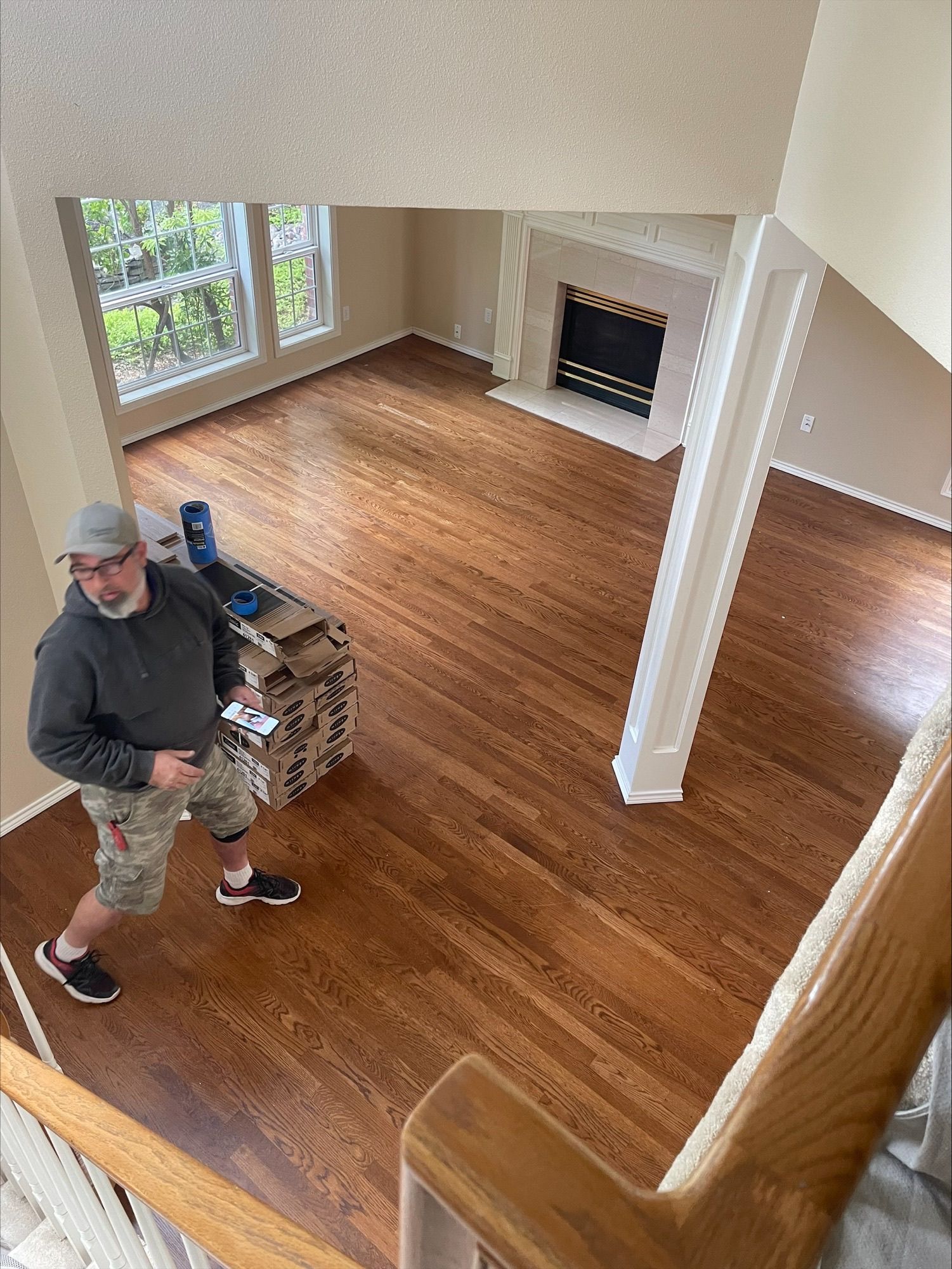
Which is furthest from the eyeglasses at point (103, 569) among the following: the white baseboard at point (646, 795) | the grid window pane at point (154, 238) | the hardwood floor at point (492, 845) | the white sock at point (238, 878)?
the grid window pane at point (154, 238)

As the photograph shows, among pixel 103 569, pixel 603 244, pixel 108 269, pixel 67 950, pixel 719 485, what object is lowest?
pixel 67 950

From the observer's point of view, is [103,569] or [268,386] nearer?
[103,569]

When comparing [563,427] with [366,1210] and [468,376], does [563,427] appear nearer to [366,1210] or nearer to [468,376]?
[468,376]

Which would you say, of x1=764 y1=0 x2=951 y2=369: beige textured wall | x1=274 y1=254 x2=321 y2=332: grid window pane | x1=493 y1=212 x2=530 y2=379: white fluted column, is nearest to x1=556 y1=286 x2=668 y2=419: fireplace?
x1=493 y1=212 x2=530 y2=379: white fluted column

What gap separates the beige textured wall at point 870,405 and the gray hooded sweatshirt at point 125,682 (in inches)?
189

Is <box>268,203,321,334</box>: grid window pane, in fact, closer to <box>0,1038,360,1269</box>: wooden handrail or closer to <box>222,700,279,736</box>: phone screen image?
<box>222,700,279,736</box>: phone screen image

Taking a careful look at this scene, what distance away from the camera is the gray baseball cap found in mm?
1733

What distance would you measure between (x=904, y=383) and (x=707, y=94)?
4.16 metres

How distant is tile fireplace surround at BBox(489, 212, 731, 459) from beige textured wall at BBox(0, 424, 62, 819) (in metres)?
4.71

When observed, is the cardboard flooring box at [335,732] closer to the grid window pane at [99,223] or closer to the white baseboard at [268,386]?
the white baseboard at [268,386]

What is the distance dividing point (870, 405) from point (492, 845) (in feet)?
14.0

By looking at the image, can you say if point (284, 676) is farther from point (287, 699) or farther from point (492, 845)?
point (492, 845)

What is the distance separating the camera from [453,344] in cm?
810

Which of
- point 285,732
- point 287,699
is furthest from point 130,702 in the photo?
point 285,732
